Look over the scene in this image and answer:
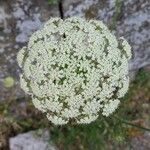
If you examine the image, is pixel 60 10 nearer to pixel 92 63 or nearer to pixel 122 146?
pixel 92 63

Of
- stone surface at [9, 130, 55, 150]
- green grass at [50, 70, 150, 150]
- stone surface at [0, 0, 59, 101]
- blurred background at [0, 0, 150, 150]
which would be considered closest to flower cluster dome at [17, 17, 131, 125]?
stone surface at [0, 0, 59, 101]

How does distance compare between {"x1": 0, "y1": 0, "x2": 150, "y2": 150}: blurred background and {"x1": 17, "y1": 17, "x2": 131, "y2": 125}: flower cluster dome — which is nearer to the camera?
{"x1": 17, "y1": 17, "x2": 131, "y2": 125}: flower cluster dome

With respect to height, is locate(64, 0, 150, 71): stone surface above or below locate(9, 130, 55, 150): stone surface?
above

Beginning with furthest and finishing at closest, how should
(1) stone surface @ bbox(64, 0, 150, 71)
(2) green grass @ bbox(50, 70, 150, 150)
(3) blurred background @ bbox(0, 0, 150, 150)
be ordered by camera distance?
A: 1. (2) green grass @ bbox(50, 70, 150, 150)
2. (3) blurred background @ bbox(0, 0, 150, 150)
3. (1) stone surface @ bbox(64, 0, 150, 71)

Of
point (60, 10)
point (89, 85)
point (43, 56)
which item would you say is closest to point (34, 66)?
point (43, 56)

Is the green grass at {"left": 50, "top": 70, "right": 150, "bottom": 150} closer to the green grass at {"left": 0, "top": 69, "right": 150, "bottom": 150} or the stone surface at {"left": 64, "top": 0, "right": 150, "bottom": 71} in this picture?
the green grass at {"left": 0, "top": 69, "right": 150, "bottom": 150}

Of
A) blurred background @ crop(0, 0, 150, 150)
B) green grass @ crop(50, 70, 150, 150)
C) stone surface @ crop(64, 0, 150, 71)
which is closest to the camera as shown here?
stone surface @ crop(64, 0, 150, 71)
